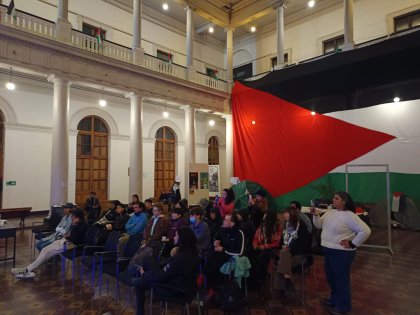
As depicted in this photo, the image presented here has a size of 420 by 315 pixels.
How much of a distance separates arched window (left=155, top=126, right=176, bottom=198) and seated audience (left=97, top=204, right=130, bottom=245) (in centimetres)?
851

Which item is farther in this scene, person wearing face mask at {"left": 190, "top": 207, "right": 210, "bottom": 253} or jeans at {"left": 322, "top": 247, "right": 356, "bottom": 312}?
person wearing face mask at {"left": 190, "top": 207, "right": 210, "bottom": 253}

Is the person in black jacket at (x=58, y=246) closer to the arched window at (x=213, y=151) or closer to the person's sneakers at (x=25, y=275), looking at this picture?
the person's sneakers at (x=25, y=275)

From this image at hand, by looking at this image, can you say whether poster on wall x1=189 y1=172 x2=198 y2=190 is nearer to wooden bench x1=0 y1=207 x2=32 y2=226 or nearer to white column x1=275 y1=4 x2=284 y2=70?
wooden bench x1=0 y1=207 x2=32 y2=226

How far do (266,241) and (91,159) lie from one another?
10.2 meters

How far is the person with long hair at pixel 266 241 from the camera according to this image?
14.3 feet

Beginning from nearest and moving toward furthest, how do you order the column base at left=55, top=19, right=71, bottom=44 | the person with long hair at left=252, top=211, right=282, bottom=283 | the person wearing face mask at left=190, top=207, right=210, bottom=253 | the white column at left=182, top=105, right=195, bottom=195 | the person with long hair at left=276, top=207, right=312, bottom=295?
the person with long hair at left=276, top=207, right=312, bottom=295, the person with long hair at left=252, top=211, right=282, bottom=283, the person wearing face mask at left=190, top=207, right=210, bottom=253, the column base at left=55, top=19, right=71, bottom=44, the white column at left=182, top=105, right=195, bottom=195

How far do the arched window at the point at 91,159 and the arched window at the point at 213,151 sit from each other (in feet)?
22.2

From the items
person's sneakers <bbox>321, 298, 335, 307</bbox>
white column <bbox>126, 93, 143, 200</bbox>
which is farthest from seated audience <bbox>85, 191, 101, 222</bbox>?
person's sneakers <bbox>321, 298, 335, 307</bbox>

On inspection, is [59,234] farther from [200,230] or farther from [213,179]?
[213,179]

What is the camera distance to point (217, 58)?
18750 mm

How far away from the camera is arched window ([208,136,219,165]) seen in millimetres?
17734

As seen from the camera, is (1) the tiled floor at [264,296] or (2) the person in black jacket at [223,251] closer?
(1) the tiled floor at [264,296]

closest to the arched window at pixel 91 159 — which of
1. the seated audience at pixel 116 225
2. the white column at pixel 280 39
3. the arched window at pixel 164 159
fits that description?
the arched window at pixel 164 159

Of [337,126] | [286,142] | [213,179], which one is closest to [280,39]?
[286,142]
